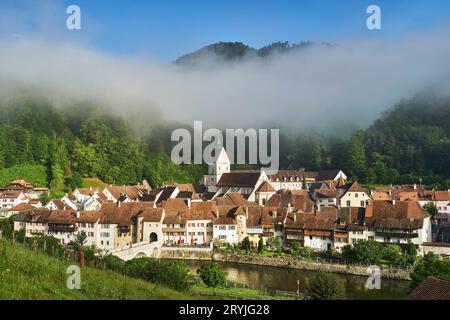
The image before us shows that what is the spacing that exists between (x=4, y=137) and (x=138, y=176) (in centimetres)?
2058

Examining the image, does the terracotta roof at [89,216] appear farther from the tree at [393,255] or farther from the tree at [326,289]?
the tree at [326,289]

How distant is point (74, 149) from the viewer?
80.2m

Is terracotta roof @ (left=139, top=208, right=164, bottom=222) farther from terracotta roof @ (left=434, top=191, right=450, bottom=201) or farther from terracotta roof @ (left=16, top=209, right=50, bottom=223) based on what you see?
terracotta roof @ (left=434, top=191, right=450, bottom=201)

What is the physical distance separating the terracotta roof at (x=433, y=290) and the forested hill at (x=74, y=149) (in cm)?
6306

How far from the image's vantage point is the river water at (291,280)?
3036 cm

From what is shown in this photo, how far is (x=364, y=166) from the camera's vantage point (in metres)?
84.6

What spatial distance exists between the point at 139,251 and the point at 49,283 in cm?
2756

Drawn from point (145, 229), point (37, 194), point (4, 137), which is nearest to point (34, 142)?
point (4, 137)

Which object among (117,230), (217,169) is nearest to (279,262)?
(117,230)

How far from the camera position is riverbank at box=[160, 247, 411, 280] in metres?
34.7

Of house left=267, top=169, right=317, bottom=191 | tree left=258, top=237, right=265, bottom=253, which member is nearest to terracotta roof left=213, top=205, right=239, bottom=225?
tree left=258, top=237, right=265, bottom=253

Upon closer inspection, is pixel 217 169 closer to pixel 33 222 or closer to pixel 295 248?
pixel 33 222

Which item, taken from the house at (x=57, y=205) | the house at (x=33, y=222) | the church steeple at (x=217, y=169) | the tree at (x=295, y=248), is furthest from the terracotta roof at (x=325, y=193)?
the house at (x=33, y=222)
